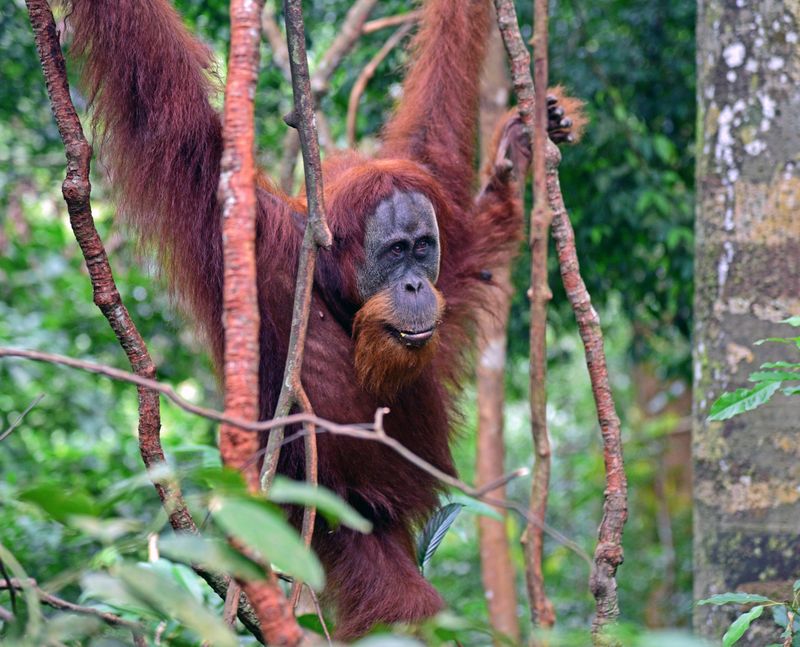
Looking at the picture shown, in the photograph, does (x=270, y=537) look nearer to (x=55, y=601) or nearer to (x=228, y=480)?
(x=228, y=480)

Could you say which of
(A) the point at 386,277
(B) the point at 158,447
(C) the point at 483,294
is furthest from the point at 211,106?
(C) the point at 483,294

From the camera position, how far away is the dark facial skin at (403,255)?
302 cm

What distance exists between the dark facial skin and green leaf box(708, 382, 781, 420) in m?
0.94

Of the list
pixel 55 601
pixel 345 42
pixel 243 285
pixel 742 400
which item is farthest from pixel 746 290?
pixel 345 42

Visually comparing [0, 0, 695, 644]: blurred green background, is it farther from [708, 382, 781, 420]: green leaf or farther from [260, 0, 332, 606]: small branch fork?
[260, 0, 332, 606]: small branch fork

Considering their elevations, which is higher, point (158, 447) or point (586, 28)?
point (586, 28)

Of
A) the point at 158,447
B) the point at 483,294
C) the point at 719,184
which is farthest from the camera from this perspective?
the point at 483,294

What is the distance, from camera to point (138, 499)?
17.1 feet

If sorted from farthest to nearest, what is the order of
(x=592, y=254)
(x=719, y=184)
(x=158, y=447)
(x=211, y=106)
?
(x=592, y=254) < (x=719, y=184) < (x=211, y=106) < (x=158, y=447)

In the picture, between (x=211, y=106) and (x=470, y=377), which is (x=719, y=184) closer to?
(x=470, y=377)

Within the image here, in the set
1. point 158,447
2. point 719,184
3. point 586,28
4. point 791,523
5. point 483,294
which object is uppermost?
point 586,28

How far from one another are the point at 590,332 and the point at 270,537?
1477 mm

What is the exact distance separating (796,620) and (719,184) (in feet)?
4.95

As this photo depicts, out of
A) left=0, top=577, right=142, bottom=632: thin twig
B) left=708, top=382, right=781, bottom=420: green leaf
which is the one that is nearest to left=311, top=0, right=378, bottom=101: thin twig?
left=708, top=382, right=781, bottom=420: green leaf
